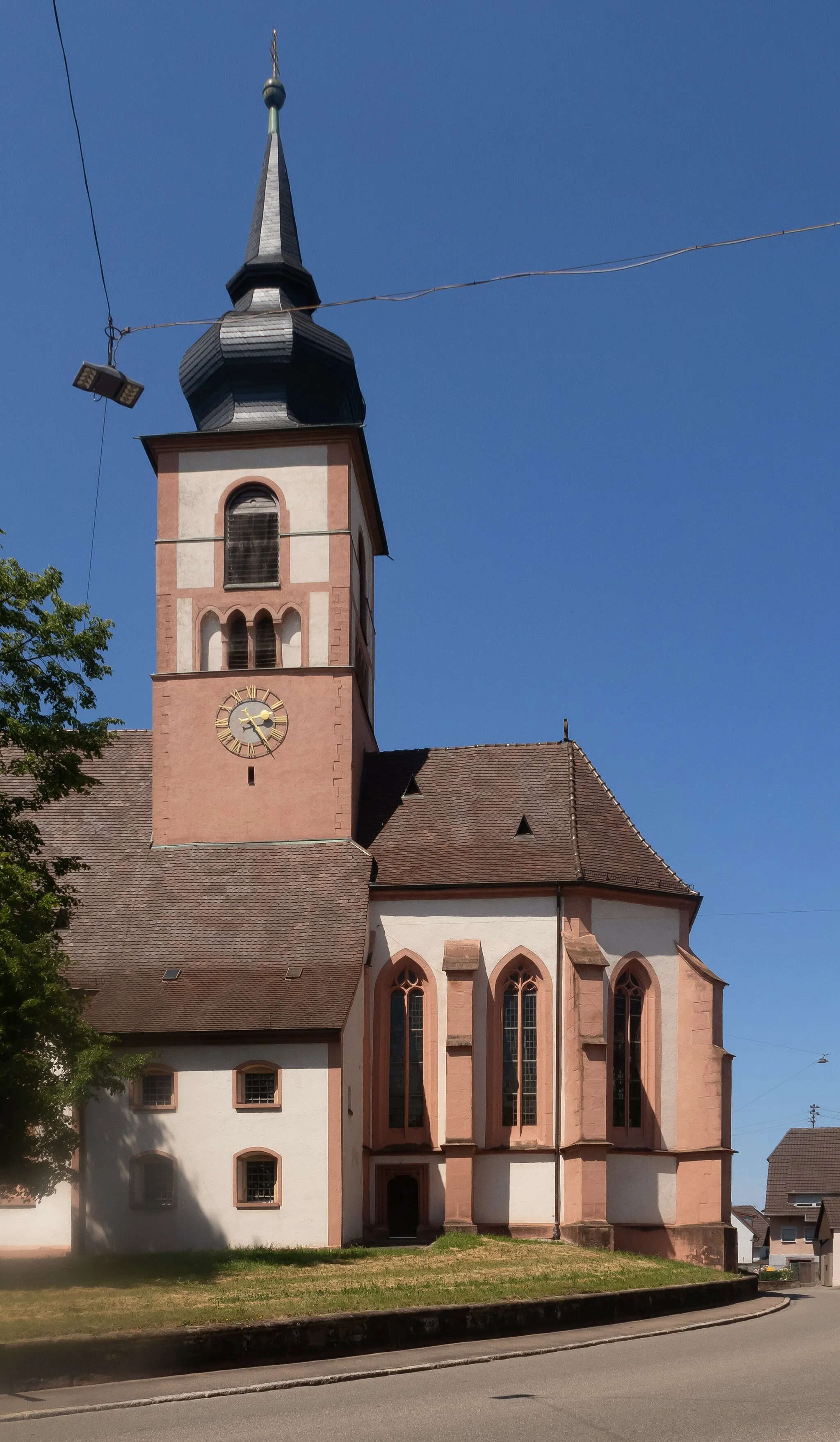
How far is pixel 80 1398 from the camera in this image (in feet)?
50.4

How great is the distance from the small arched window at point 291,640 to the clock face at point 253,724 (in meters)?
0.94

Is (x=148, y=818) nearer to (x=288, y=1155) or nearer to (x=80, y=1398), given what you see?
(x=288, y=1155)

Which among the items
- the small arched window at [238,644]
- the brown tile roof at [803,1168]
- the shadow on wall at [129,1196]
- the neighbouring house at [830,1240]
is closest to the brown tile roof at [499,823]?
the small arched window at [238,644]

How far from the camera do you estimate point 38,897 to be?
83.0 feet

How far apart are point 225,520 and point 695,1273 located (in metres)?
20.5

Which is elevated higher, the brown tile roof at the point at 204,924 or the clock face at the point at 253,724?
the clock face at the point at 253,724

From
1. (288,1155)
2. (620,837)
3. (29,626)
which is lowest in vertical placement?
(288,1155)

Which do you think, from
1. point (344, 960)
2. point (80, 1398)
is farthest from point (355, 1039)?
point (80, 1398)

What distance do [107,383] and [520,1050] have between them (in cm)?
2052

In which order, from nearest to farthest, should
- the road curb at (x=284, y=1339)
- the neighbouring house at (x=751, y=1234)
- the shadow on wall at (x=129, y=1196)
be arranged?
the road curb at (x=284, y=1339), the shadow on wall at (x=129, y=1196), the neighbouring house at (x=751, y=1234)

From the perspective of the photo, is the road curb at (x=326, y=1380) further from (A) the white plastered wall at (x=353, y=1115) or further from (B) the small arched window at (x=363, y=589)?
(B) the small arched window at (x=363, y=589)

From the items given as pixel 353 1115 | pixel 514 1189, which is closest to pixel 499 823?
pixel 353 1115

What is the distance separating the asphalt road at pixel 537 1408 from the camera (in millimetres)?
12609

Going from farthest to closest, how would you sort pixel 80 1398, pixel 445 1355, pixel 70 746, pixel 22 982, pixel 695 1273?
pixel 695 1273, pixel 70 746, pixel 22 982, pixel 445 1355, pixel 80 1398
